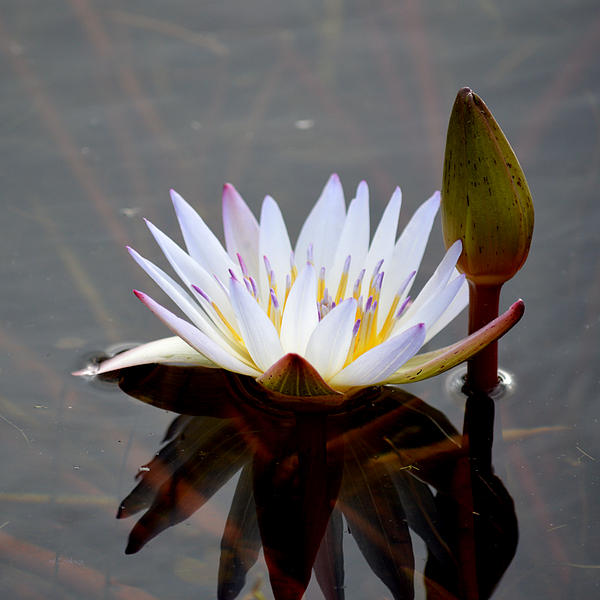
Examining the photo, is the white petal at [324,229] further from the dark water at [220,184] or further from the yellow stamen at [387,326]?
the dark water at [220,184]

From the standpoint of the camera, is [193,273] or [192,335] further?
[193,273]

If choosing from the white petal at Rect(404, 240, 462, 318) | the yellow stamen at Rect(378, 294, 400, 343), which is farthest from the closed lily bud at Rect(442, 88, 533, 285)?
the yellow stamen at Rect(378, 294, 400, 343)

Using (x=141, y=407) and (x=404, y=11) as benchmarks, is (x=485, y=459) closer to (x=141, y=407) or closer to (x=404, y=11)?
(x=141, y=407)

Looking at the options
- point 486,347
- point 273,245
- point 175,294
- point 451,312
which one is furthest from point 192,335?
point 486,347

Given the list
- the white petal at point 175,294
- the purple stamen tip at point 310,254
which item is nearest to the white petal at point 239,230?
the purple stamen tip at point 310,254

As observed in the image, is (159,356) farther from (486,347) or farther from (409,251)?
(486,347)
